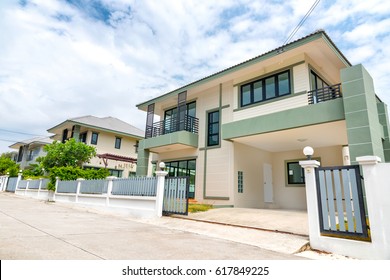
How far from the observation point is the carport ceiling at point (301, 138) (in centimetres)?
942

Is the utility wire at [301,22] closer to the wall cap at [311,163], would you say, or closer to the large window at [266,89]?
the large window at [266,89]

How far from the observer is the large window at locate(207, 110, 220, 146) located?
13.2 metres

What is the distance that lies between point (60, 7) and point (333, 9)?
8520 millimetres

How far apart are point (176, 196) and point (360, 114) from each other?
6.71 meters

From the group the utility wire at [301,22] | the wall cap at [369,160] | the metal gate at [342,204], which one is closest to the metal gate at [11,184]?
the utility wire at [301,22]

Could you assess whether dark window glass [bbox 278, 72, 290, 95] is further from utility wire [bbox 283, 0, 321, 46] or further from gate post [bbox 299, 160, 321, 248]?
gate post [bbox 299, 160, 321, 248]

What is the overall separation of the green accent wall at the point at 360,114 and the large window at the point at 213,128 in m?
6.57

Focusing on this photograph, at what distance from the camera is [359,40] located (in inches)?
339

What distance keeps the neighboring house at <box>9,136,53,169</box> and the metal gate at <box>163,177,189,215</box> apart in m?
28.9

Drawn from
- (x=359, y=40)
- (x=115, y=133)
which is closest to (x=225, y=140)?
(x=359, y=40)

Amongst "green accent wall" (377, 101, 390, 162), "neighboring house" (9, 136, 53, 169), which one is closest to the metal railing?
"green accent wall" (377, 101, 390, 162)

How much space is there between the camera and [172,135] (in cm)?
1334

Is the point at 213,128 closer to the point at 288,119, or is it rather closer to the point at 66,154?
the point at 288,119
